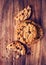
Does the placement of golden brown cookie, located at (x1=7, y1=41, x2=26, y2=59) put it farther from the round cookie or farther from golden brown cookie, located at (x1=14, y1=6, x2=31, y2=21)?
golden brown cookie, located at (x1=14, y1=6, x2=31, y2=21)

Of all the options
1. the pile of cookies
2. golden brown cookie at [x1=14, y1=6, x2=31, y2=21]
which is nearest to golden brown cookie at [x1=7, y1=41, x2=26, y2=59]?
the pile of cookies

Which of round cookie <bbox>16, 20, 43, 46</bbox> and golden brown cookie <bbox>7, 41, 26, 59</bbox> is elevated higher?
round cookie <bbox>16, 20, 43, 46</bbox>

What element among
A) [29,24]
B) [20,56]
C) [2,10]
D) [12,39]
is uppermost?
[2,10]

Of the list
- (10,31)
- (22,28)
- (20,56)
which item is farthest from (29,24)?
(20,56)

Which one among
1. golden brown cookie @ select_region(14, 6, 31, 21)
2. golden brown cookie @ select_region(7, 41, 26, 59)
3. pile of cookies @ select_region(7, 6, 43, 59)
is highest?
golden brown cookie @ select_region(14, 6, 31, 21)

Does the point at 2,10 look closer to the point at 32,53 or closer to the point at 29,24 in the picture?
the point at 29,24

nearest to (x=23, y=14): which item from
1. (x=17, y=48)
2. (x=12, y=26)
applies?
(x=12, y=26)

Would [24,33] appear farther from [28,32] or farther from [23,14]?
[23,14]
